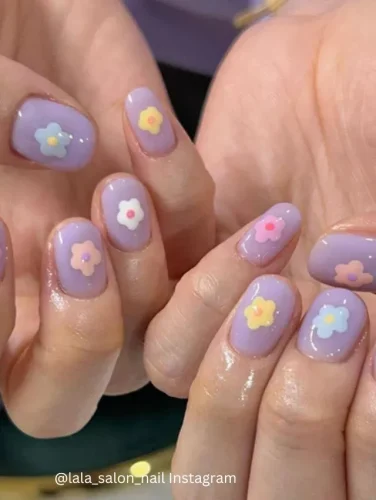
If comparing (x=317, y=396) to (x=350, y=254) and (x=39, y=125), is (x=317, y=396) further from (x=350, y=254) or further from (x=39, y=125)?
(x=39, y=125)

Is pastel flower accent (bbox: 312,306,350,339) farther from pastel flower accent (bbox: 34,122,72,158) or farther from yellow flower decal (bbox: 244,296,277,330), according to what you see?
pastel flower accent (bbox: 34,122,72,158)

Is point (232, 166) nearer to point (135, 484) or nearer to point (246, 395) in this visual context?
point (246, 395)

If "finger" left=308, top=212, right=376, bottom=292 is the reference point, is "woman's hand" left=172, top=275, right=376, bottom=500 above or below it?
below

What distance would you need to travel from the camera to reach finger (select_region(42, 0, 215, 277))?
568 mm

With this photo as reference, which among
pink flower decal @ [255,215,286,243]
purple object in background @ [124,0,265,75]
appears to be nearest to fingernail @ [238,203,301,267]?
pink flower decal @ [255,215,286,243]

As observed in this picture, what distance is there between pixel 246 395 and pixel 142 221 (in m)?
0.16

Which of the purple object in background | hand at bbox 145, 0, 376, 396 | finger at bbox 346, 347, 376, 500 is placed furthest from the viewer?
the purple object in background

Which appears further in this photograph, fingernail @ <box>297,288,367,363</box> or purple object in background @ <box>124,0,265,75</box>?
purple object in background @ <box>124,0,265,75</box>

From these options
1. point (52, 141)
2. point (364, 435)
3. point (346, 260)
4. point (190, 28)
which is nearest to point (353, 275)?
point (346, 260)

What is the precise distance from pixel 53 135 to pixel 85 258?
3.8 inches

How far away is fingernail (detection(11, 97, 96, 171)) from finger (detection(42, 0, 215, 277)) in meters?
0.05

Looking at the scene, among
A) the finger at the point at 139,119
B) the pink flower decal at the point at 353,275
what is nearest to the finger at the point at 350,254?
the pink flower decal at the point at 353,275

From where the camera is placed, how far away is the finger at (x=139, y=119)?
568mm

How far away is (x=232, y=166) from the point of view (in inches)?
27.0
